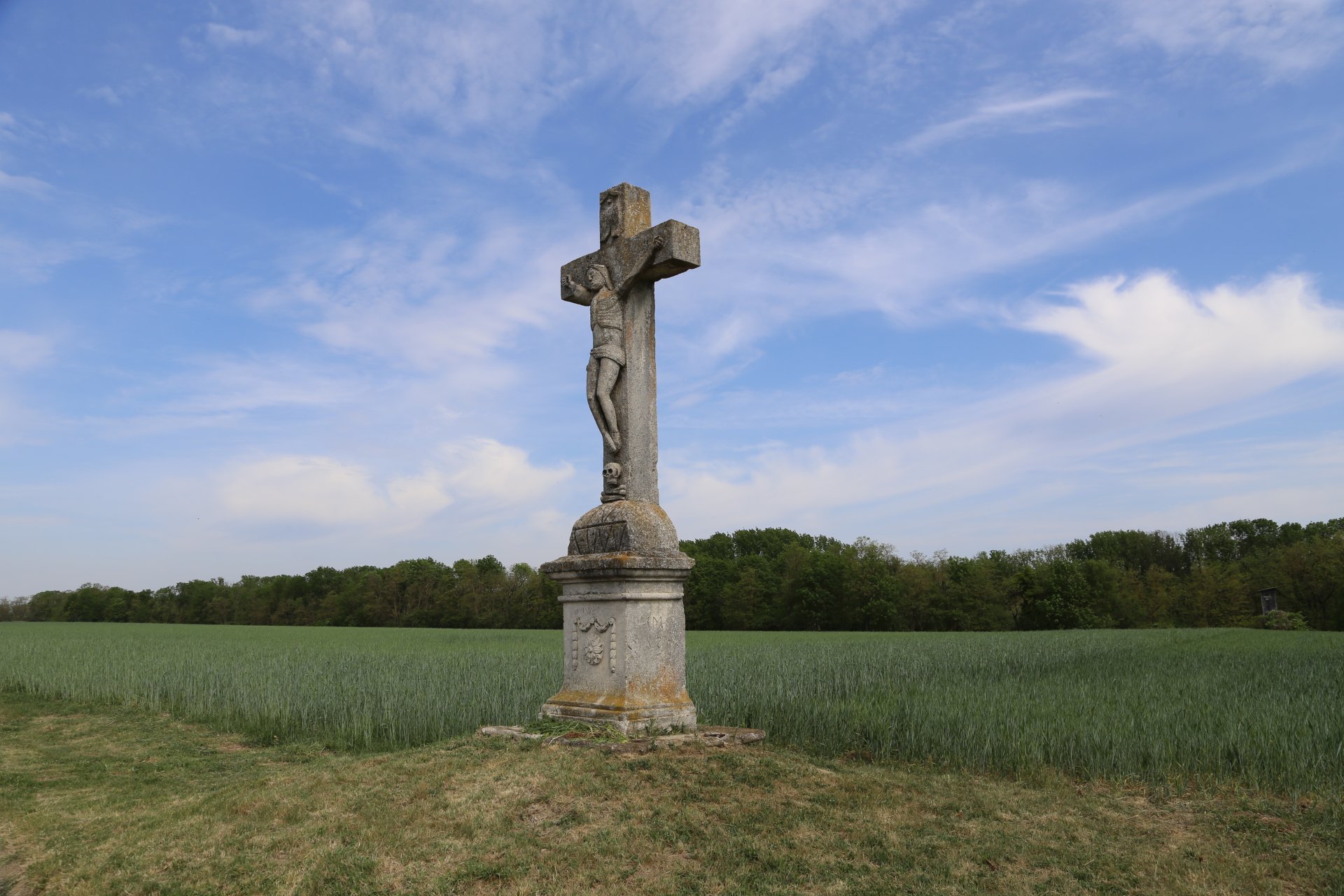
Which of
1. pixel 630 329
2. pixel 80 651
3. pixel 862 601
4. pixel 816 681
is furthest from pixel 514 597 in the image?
pixel 630 329

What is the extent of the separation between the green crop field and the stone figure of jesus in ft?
11.8

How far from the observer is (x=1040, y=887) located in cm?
446

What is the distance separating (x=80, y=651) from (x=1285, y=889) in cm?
2843

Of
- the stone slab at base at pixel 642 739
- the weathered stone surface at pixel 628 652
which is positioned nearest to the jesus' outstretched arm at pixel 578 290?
the weathered stone surface at pixel 628 652

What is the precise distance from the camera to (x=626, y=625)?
7.27 meters

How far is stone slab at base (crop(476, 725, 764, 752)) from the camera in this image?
6531mm

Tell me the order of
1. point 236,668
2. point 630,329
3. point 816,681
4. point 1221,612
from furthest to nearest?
point 1221,612
point 236,668
point 816,681
point 630,329

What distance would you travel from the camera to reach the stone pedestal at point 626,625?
7.21 metres

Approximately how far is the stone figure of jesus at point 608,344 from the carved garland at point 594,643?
5.20 feet

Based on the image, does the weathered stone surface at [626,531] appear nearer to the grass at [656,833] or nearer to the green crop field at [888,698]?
the grass at [656,833]

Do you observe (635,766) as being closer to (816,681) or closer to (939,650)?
(816,681)

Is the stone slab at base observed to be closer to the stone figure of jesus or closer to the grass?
the grass

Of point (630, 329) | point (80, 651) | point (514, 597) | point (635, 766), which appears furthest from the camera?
point (514, 597)

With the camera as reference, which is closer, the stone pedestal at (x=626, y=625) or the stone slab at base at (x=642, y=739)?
the stone slab at base at (x=642, y=739)
